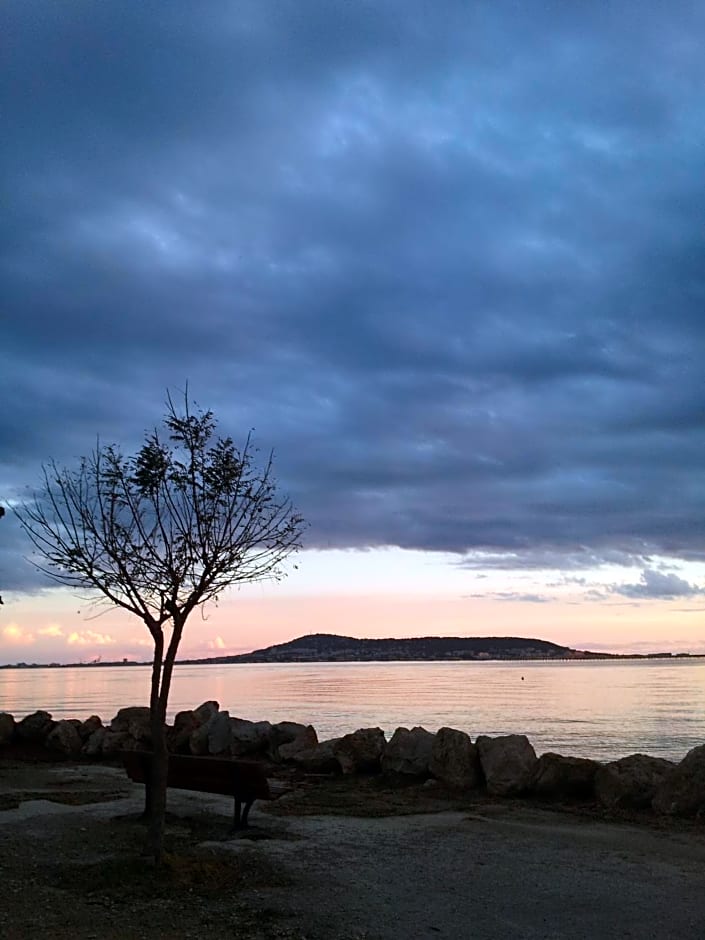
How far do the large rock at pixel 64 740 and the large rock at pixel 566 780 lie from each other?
38.4 feet

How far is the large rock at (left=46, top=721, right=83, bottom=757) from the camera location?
20578 mm

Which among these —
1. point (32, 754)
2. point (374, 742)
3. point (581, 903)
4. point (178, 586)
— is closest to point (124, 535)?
point (178, 586)

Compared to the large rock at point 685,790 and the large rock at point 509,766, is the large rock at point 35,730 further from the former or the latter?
the large rock at point 685,790

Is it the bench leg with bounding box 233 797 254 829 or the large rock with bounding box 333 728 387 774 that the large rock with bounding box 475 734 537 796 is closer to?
the large rock with bounding box 333 728 387 774

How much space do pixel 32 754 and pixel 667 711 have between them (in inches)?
1413

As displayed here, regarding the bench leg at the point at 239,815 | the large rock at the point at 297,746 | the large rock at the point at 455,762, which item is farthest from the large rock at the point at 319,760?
the bench leg at the point at 239,815

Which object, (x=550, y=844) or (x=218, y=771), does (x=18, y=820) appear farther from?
(x=550, y=844)

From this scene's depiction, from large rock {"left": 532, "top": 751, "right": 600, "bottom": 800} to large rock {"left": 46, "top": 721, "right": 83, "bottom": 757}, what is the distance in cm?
1171

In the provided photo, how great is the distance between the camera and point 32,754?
823 inches

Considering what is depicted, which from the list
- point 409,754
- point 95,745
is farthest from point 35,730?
point 409,754

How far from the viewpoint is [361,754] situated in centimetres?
1652

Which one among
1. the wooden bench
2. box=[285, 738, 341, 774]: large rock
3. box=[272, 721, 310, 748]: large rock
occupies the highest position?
the wooden bench

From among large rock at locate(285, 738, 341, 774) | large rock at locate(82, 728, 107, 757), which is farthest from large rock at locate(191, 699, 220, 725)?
large rock at locate(285, 738, 341, 774)

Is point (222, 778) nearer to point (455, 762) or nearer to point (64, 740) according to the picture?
point (455, 762)
